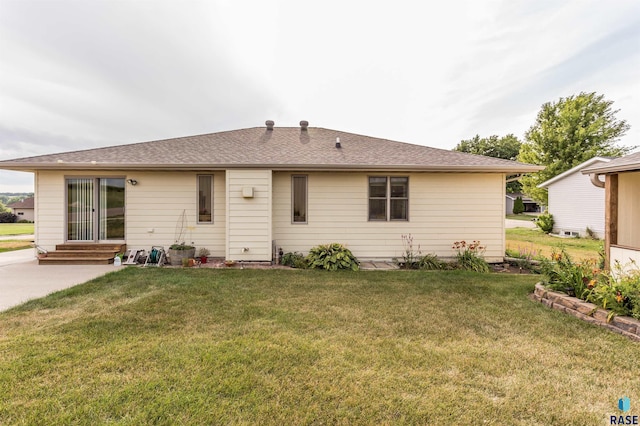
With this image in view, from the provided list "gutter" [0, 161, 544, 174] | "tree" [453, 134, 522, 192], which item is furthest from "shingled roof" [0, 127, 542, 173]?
"tree" [453, 134, 522, 192]

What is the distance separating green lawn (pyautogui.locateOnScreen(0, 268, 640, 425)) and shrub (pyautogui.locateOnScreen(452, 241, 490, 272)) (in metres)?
2.22

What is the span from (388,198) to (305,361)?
18.4ft

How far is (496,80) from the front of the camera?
452 inches

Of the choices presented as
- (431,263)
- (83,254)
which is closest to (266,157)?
(431,263)

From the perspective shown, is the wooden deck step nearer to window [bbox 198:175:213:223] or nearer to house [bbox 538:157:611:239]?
window [bbox 198:175:213:223]

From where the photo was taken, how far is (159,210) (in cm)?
737

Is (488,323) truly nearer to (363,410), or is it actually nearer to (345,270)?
(363,410)

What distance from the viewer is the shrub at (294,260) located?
6.75 metres

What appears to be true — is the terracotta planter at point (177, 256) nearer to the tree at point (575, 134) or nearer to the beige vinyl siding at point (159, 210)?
the beige vinyl siding at point (159, 210)

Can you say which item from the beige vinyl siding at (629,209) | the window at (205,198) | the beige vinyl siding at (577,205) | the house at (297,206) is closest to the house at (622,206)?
the beige vinyl siding at (629,209)

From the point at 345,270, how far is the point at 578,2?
1071 cm

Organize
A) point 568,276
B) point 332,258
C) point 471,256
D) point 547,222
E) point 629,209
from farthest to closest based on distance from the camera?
point 547,222
point 471,256
point 332,258
point 629,209
point 568,276

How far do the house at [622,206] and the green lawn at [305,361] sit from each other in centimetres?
182

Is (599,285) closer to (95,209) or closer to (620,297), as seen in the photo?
(620,297)
